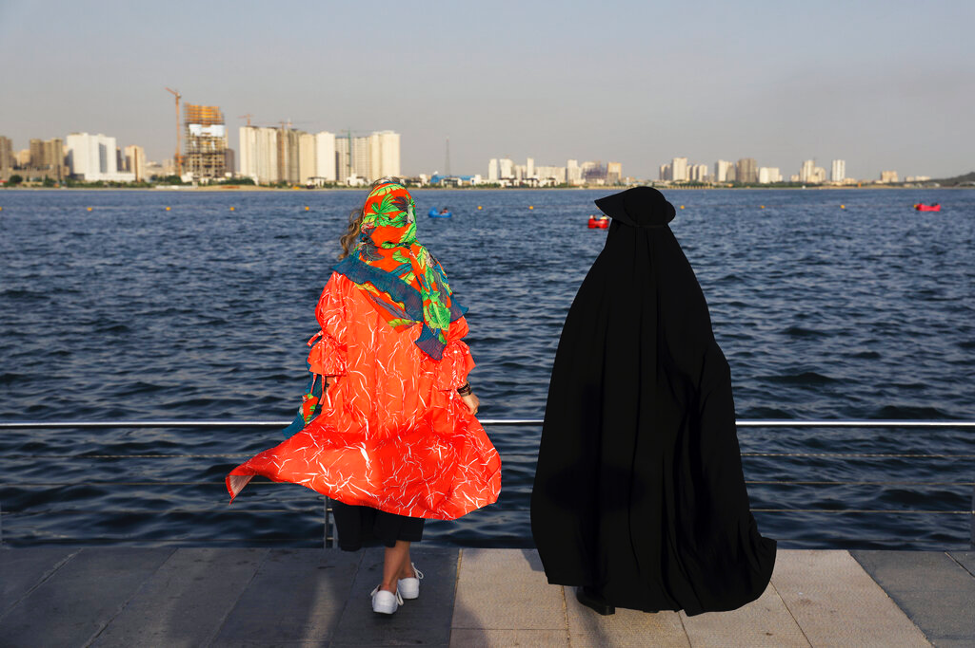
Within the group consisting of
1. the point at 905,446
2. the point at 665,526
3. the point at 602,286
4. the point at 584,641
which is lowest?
the point at 905,446

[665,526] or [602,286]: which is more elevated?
[602,286]

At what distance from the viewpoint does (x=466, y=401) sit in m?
3.49

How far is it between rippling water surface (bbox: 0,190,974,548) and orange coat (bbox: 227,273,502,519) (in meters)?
0.94

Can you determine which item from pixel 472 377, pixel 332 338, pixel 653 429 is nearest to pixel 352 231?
pixel 332 338

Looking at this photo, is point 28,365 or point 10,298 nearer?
point 28,365

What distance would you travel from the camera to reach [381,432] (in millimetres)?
3379

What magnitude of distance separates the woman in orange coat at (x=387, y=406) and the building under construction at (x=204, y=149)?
653ft

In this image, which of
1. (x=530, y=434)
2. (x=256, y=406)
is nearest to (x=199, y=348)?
(x=256, y=406)

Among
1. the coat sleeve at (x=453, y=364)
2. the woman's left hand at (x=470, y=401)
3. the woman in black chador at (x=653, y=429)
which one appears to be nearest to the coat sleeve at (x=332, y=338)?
the coat sleeve at (x=453, y=364)

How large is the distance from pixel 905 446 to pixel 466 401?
9406 millimetres

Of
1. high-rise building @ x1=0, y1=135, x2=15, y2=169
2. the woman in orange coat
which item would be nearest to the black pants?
the woman in orange coat

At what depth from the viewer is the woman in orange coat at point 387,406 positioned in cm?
330

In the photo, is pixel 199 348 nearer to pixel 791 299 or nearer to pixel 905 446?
pixel 905 446

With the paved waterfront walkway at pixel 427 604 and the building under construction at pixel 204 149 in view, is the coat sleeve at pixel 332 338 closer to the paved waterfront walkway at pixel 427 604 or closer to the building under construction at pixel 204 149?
the paved waterfront walkway at pixel 427 604
